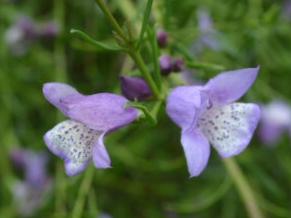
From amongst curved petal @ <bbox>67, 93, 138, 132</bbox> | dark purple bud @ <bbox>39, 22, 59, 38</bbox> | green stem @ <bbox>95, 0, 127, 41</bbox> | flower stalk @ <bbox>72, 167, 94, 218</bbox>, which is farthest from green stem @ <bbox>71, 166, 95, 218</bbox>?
dark purple bud @ <bbox>39, 22, 59, 38</bbox>

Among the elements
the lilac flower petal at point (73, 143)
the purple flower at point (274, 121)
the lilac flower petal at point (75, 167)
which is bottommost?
the purple flower at point (274, 121)

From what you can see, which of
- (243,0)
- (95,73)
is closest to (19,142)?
(95,73)

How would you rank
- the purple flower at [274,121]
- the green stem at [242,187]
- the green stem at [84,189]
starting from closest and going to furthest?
1. the green stem at [84,189]
2. the green stem at [242,187]
3. the purple flower at [274,121]

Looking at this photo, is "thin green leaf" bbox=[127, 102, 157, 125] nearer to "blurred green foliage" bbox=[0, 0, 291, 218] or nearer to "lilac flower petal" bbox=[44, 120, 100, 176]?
"lilac flower petal" bbox=[44, 120, 100, 176]

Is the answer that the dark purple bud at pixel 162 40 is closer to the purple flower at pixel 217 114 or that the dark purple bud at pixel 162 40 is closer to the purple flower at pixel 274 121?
the purple flower at pixel 217 114

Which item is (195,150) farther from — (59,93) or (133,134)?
(133,134)

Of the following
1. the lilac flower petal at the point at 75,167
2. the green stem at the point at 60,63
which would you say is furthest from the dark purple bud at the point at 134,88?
the green stem at the point at 60,63

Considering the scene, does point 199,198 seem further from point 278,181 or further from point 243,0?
point 243,0
